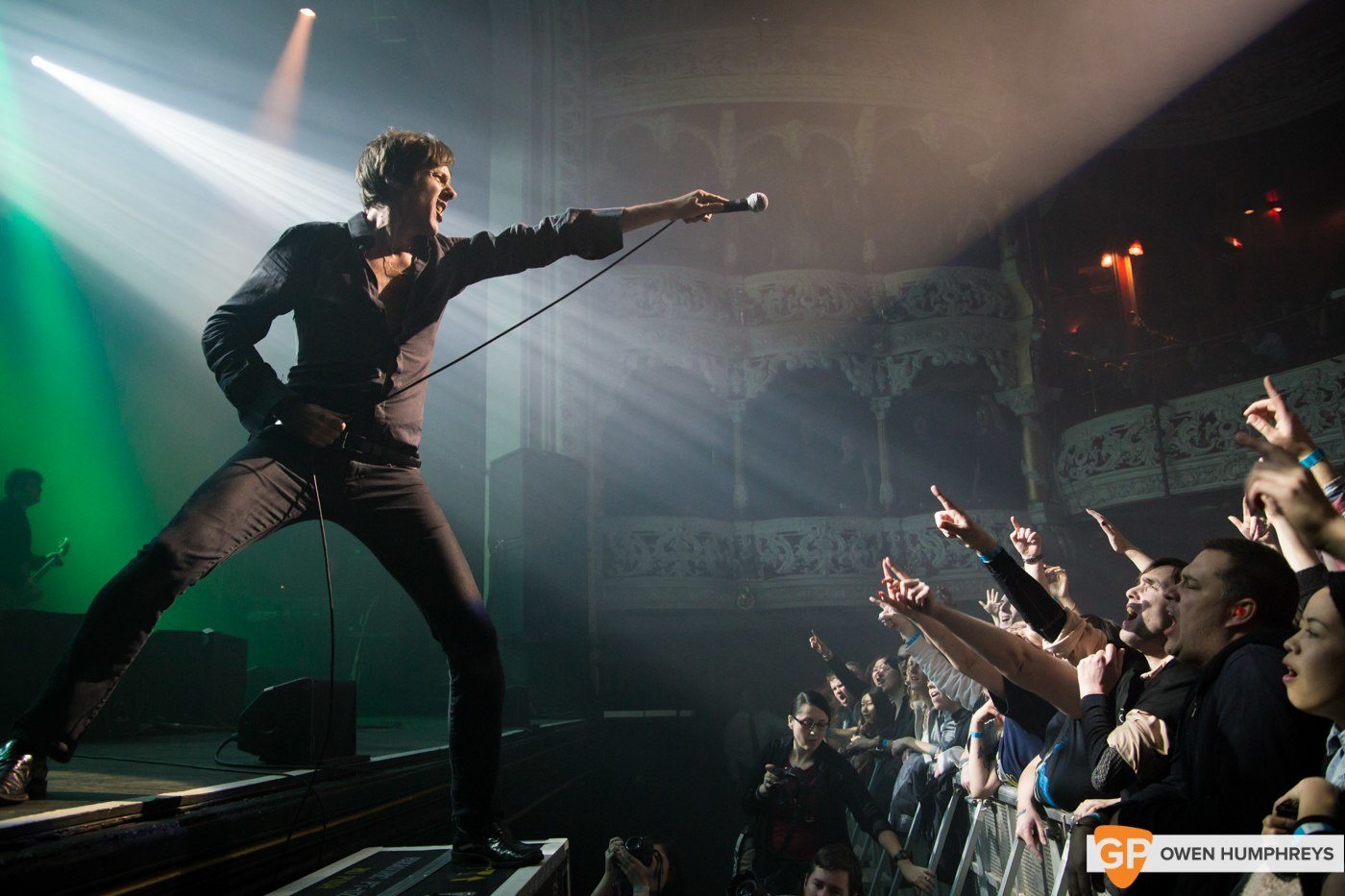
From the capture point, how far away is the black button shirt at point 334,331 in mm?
2316

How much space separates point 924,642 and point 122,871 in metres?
3.53

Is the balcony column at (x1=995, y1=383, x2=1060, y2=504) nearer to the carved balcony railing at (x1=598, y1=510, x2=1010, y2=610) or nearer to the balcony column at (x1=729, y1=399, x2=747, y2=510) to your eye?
the carved balcony railing at (x1=598, y1=510, x2=1010, y2=610)

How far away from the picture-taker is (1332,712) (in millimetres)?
1742

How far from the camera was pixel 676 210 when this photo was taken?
2.66 m

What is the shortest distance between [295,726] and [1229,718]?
8.77 feet

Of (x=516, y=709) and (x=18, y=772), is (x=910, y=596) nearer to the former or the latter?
(x=18, y=772)

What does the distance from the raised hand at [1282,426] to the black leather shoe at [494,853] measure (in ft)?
6.61

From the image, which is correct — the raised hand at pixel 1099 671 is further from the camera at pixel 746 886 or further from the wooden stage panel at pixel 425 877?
the camera at pixel 746 886

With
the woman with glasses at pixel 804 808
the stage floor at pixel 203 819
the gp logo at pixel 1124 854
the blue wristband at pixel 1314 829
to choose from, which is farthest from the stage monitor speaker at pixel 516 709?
the blue wristband at pixel 1314 829

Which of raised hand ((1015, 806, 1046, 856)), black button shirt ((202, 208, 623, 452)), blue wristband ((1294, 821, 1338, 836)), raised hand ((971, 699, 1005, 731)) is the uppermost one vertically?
black button shirt ((202, 208, 623, 452))

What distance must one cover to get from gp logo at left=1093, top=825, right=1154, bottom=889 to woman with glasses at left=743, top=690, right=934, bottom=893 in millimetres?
2660

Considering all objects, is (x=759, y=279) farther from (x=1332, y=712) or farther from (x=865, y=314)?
(x=1332, y=712)

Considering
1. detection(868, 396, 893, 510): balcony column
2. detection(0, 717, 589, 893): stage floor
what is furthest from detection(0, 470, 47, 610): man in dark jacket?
detection(868, 396, 893, 510): balcony column

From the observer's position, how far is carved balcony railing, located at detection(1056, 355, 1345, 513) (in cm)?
1035
